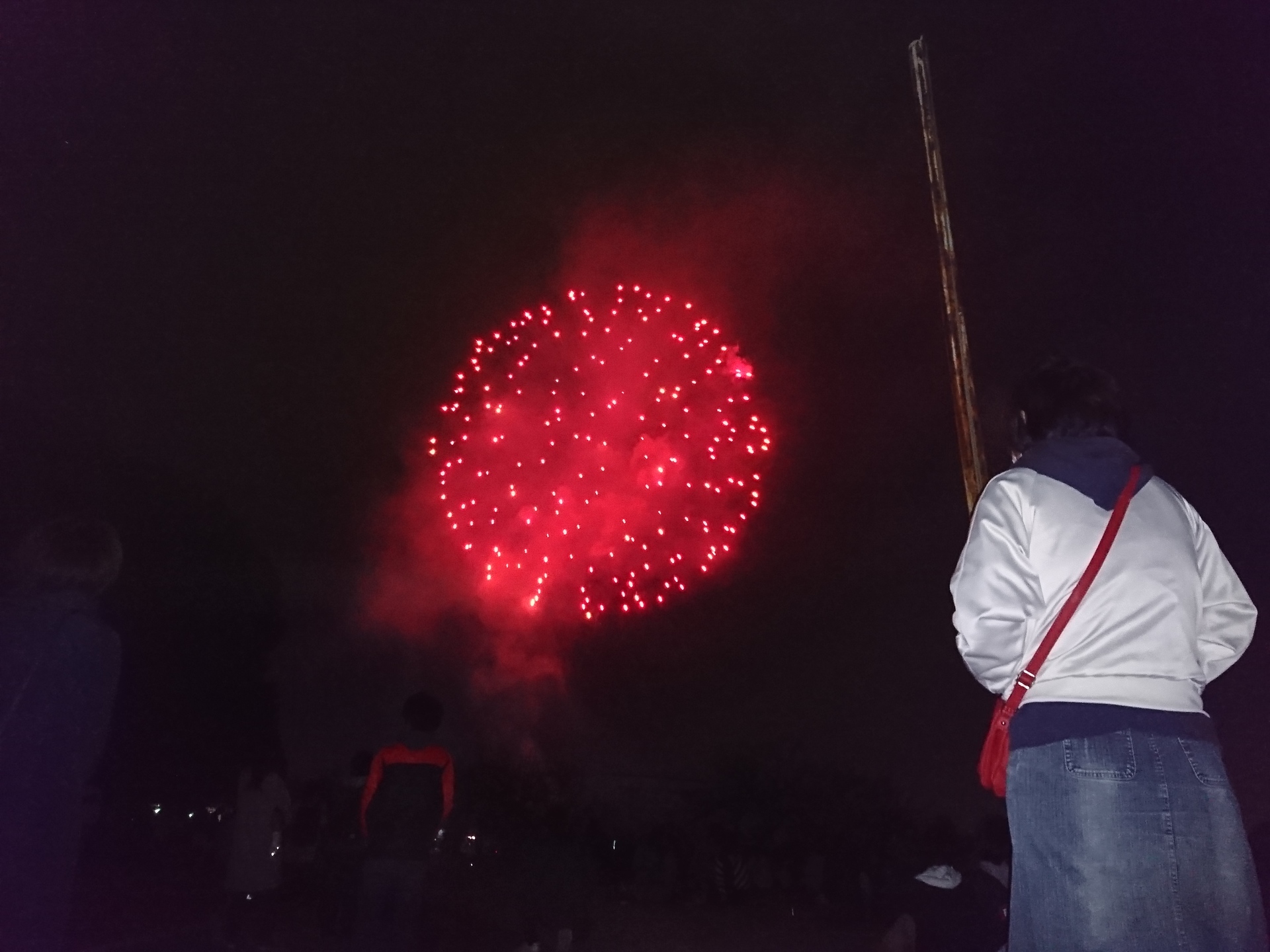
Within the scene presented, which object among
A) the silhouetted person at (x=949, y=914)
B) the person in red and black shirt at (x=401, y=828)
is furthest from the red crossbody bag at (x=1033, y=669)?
the person in red and black shirt at (x=401, y=828)

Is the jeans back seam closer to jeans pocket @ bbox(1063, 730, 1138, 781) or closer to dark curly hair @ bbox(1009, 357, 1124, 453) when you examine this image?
jeans pocket @ bbox(1063, 730, 1138, 781)

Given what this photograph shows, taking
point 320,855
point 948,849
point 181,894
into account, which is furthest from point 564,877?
point 948,849

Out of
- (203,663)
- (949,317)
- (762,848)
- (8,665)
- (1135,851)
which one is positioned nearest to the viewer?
(1135,851)

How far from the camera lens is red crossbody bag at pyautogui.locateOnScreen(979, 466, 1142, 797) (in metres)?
2.25

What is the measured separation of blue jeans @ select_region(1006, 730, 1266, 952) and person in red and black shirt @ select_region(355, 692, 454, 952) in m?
4.65

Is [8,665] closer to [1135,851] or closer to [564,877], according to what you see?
[1135,851]

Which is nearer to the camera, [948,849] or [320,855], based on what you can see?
[320,855]

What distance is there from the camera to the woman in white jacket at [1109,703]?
2.06 meters

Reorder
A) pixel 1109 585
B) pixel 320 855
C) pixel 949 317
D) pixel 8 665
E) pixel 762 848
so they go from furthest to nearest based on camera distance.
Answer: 1. pixel 762 848
2. pixel 320 855
3. pixel 949 317
4. pixel 8 665
5. pixel 1109 585

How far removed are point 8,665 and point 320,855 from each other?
1014 centimetres

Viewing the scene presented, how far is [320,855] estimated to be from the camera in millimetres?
12078

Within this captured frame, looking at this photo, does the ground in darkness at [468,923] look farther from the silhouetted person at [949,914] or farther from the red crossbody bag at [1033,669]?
the red crossbody bag at [1033,669]

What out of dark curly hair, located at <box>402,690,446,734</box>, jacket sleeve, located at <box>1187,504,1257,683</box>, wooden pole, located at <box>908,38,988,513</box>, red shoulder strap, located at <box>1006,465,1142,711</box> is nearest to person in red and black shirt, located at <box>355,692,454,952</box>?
dark curly hair, located at <box>402,690,446,734</box>

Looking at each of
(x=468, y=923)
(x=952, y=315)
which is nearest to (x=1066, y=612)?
(x=952, y=315)
